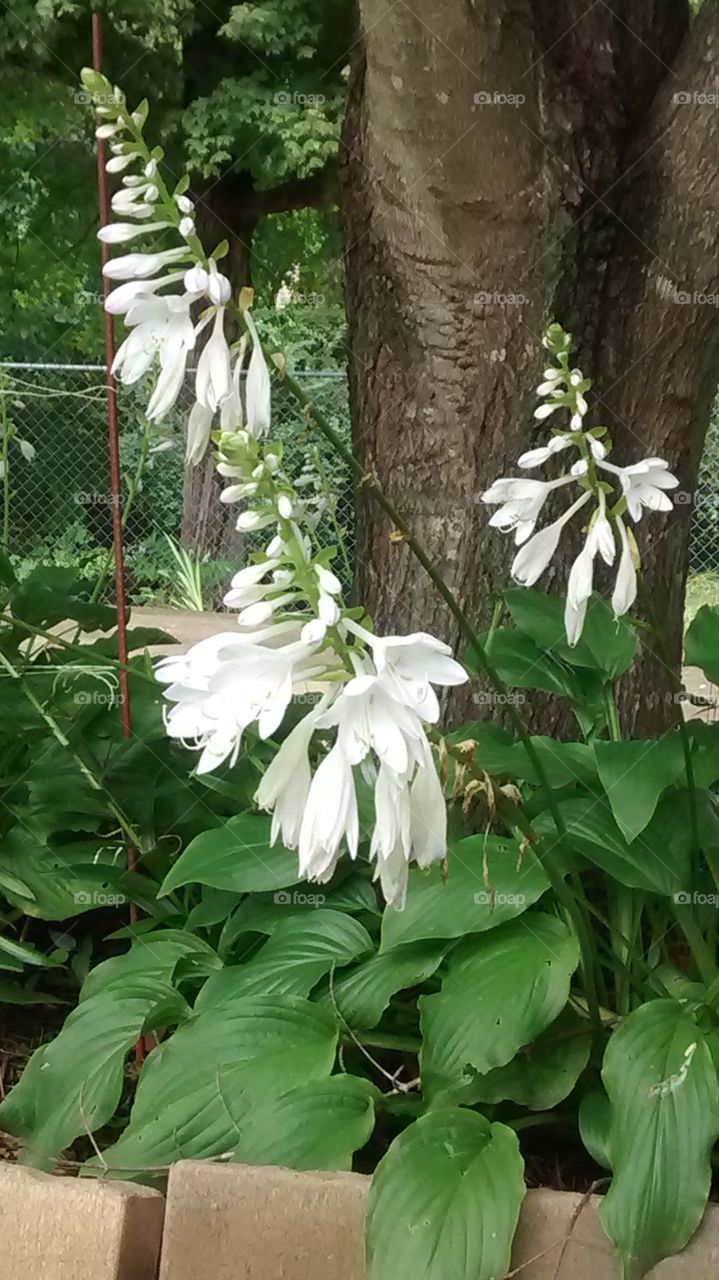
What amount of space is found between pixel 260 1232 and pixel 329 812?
502 mm

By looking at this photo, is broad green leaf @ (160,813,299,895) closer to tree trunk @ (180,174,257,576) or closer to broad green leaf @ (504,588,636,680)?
broad green leaf @ (504,588,636,680)

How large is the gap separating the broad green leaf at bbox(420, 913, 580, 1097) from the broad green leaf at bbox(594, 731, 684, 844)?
0.49 ft

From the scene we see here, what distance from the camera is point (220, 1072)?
1007 millimetres

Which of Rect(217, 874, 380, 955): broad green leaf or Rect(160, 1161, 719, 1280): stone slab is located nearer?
Rect(160, 1161, 719, 1280): stone slab

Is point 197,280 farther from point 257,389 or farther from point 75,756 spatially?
point 75,756

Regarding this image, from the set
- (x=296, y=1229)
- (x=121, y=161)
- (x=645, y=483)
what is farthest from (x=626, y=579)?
(x=296, y=1229)

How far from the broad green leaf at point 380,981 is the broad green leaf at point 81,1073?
0.62ft

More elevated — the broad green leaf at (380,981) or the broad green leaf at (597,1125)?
the broad green leaf at (380,981)

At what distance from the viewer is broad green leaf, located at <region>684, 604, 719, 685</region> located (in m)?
1.18

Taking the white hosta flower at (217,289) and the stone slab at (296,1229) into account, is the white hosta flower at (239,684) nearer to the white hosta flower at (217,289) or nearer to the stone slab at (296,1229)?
the white hosta flower at (217,289)

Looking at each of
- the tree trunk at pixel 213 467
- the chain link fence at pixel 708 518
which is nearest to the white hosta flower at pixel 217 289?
the tree trunk at pixel 213 467

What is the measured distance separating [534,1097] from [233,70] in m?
2.17

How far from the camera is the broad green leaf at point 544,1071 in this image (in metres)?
1.00

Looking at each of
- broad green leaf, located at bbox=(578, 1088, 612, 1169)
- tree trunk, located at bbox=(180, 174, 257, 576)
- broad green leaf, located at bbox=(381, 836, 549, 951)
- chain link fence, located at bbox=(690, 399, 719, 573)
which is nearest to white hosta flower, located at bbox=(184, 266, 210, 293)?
broad green leaf, located at bbox=(381, 836, 549, 951)
